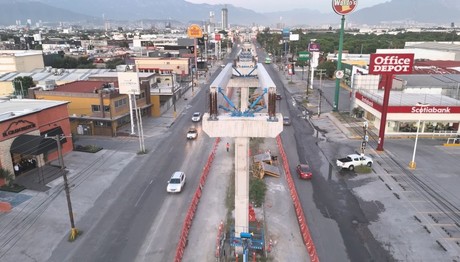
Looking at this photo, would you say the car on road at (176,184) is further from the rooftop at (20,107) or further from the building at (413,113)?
the building at (413,113)

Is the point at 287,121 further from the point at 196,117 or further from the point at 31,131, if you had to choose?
the point at 31,131

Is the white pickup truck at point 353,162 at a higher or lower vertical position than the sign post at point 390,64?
lower

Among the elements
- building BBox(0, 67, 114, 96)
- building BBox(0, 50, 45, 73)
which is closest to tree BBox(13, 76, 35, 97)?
building BBox(0, 67, 114, 96)

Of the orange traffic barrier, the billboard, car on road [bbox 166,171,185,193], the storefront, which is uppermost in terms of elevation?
the billboard

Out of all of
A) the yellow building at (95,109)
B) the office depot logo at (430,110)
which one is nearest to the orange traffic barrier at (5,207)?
the yellow building at (95,109)

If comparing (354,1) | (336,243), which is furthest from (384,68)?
(336,243)

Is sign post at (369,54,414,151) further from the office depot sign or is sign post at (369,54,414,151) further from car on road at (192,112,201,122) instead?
car on road at (192,112,201,122)

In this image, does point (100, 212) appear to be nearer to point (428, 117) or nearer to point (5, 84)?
point (428, 117)
